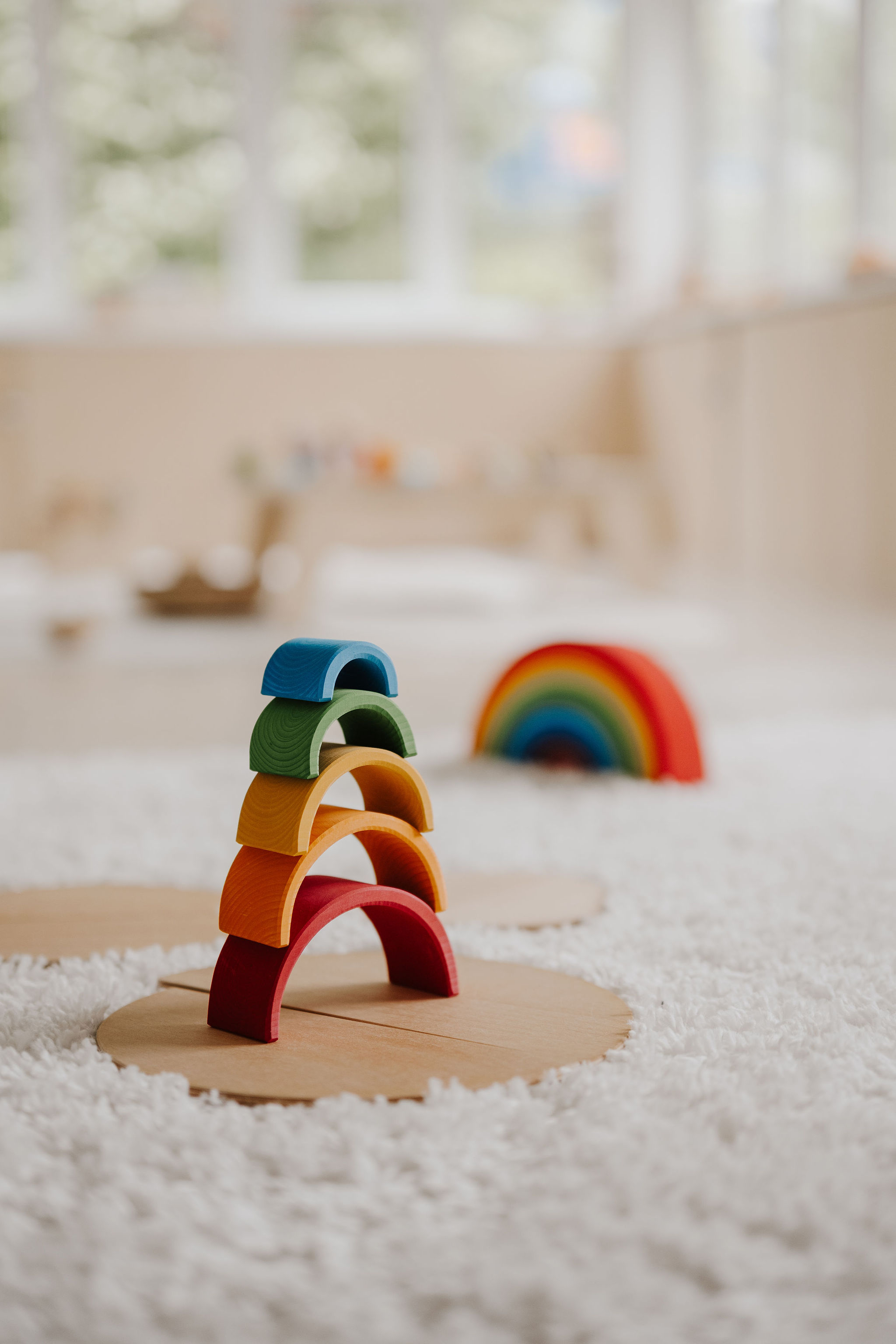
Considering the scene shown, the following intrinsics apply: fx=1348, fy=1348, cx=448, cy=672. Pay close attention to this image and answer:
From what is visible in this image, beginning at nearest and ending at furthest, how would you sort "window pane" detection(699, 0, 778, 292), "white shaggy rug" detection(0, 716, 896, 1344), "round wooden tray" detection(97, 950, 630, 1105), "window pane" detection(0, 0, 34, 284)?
"white shaggy rug" detection(0, 716, 896, 1344) < "round wooden tray" detection(97, 950, 630, 1105) < "window pane" detection(699, 0, 778, 292) < "window pane" detection(0, 0, 34, 284)

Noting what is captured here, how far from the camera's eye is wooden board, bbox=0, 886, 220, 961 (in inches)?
39.1

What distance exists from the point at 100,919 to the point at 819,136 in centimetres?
354

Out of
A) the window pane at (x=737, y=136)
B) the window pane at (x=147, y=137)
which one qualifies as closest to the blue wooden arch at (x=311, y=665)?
the window pane at (x=737, y=136)

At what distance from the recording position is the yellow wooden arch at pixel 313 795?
754mm

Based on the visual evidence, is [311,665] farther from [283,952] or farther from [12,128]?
[12,128]

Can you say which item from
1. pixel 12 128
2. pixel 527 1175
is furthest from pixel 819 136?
pixel 527 1175

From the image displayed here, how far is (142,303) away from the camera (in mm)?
5164

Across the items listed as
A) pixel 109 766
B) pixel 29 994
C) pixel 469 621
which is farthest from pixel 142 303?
pixel 29 994

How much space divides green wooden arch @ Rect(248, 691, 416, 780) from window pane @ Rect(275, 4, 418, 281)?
478 cm

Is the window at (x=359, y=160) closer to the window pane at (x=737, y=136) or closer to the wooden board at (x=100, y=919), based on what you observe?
the window pane at (x=737, y=136)

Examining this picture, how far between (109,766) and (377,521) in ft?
5.93

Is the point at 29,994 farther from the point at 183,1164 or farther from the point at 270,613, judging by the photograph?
the point at 270,613

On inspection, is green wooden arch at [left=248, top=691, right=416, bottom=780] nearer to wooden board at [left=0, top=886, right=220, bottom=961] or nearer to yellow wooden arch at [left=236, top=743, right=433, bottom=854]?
yellow wooden arch at [left=236, top=743, right=433, bottom=854]

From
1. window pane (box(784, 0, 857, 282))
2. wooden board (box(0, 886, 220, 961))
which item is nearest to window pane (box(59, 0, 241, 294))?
window pane (box(784, 0, 857, 282))
